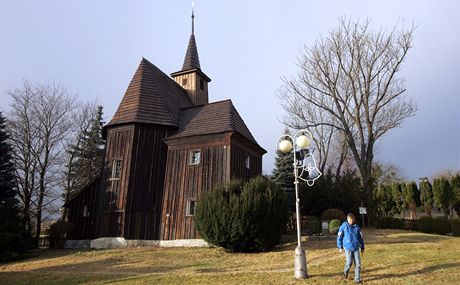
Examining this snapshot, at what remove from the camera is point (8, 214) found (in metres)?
20.0

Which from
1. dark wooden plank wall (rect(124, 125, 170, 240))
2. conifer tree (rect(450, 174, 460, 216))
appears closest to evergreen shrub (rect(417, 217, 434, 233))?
conifer tree (rect(450, 174, 460, 216))

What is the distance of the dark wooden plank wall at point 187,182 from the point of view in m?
19.5

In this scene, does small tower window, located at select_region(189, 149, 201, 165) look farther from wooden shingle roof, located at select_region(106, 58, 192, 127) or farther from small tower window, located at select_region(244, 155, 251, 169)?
small tower window, located at select_region(244, 155, 251, 169)

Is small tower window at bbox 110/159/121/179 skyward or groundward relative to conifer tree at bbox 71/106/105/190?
groundward

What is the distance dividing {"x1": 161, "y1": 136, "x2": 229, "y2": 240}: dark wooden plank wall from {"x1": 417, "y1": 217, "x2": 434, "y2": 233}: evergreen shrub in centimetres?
1476

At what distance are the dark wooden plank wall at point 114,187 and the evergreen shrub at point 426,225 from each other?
19.5m

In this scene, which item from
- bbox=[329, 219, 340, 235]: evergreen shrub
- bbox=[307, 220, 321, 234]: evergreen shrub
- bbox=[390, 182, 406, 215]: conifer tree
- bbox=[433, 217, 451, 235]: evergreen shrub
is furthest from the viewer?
bbox=[390, 182, 406, 215]: conifer tree

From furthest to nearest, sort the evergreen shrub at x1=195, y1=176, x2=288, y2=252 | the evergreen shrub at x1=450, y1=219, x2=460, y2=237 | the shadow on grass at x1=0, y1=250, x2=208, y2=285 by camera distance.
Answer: the evergreen shrub at x1=450, y1=219, x2=460, y2=237 → the evergreen shrub at x1=195, y1=176, x2=288, y2=252 → the shadow on grass at x1=0, y1=250, x2=208, y2=285

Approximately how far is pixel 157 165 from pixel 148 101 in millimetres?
4090

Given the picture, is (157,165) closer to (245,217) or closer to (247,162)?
(247,162)

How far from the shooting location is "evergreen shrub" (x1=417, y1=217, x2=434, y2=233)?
79.9ft

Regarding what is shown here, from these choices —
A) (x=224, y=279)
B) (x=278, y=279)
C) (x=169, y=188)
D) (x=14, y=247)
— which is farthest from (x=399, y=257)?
(x=14, y=247)

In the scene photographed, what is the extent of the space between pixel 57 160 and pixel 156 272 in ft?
60.6

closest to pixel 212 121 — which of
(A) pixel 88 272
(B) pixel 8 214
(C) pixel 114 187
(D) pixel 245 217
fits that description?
(C) pixel 114 187
